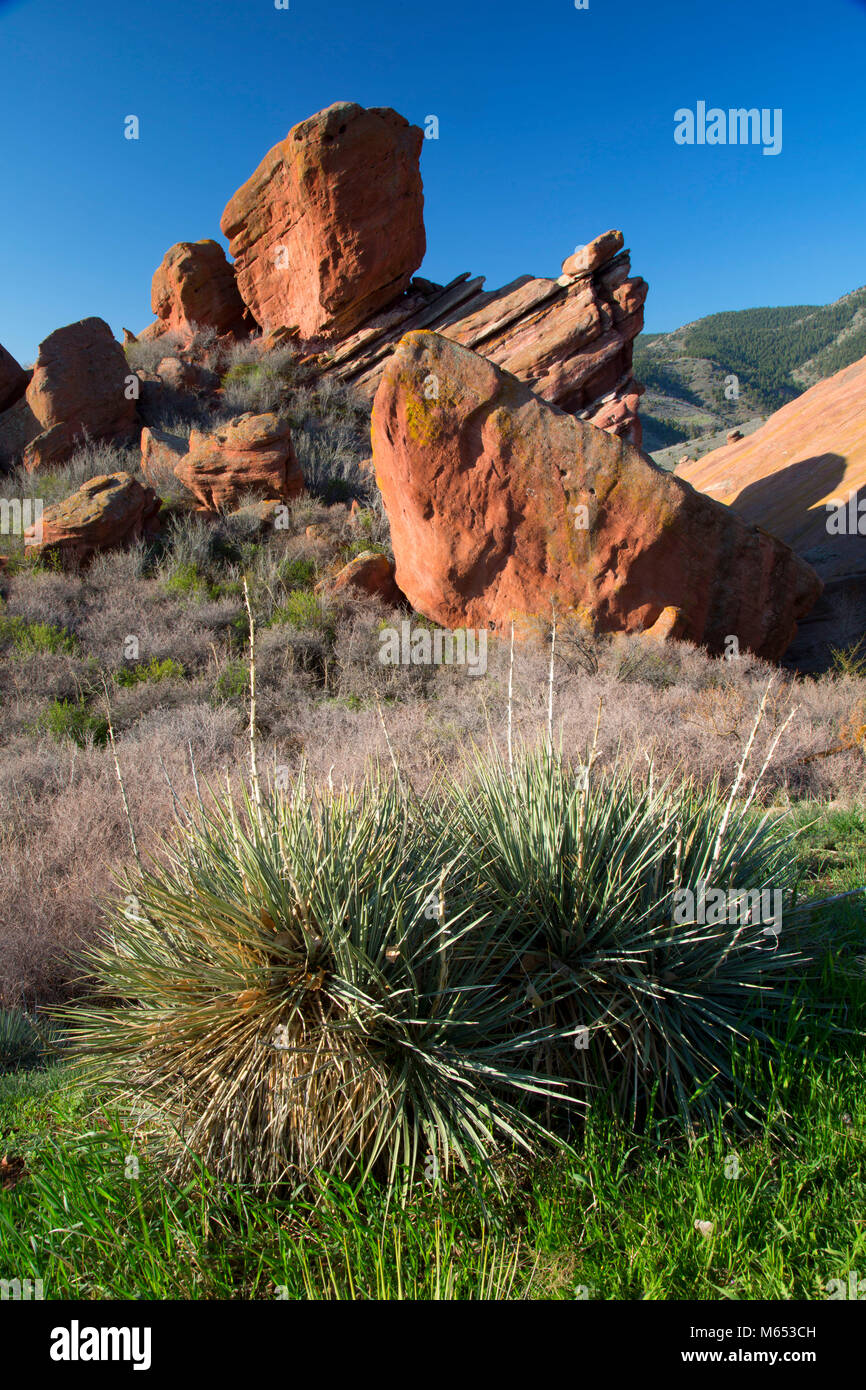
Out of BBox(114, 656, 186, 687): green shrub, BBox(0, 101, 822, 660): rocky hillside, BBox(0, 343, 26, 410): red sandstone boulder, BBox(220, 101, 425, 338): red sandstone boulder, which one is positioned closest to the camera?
BBox(0, 101, 822, 660): rocky hillside

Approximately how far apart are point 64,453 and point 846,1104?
18.2 meters

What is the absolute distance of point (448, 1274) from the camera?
179cm

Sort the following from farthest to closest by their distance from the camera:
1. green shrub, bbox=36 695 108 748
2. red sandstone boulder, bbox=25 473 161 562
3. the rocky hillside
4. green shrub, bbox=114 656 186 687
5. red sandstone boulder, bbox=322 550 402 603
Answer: red sandstone boulder, bbox=25 473 161 562, red sandstone boulder, bbox=322 550 402 603, green shrub, bbox=114 656 186 687, the rocky hillside, green shrub, bbox=36 695 108 748

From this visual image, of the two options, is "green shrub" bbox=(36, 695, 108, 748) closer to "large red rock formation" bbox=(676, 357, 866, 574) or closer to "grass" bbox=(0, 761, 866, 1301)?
"grass" bbox=(0, 761, 866, 1301)

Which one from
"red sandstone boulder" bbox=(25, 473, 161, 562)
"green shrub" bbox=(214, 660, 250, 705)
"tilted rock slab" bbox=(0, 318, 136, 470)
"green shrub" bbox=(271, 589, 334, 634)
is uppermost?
"tilted rock slab" bbox=(0, 318, 136, 470)

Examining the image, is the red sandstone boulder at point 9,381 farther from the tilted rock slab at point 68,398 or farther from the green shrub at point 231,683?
the green shrub at point 231,683

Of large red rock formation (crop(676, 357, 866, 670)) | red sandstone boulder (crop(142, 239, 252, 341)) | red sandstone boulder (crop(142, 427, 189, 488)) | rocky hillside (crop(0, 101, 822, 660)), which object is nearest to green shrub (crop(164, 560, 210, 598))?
rocky hillside (crop(0, 101, 822, 660))

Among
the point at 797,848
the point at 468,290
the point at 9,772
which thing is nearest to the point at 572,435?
the point at 797,848

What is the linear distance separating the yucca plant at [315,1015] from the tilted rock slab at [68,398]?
1675 cm

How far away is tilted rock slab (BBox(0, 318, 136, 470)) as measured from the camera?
657 inches

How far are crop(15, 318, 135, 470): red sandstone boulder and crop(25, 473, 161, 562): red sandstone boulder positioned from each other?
400 cm

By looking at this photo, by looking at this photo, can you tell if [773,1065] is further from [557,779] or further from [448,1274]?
[448,1274]

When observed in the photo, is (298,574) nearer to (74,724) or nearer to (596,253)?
(74,724)

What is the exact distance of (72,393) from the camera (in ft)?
55.6
